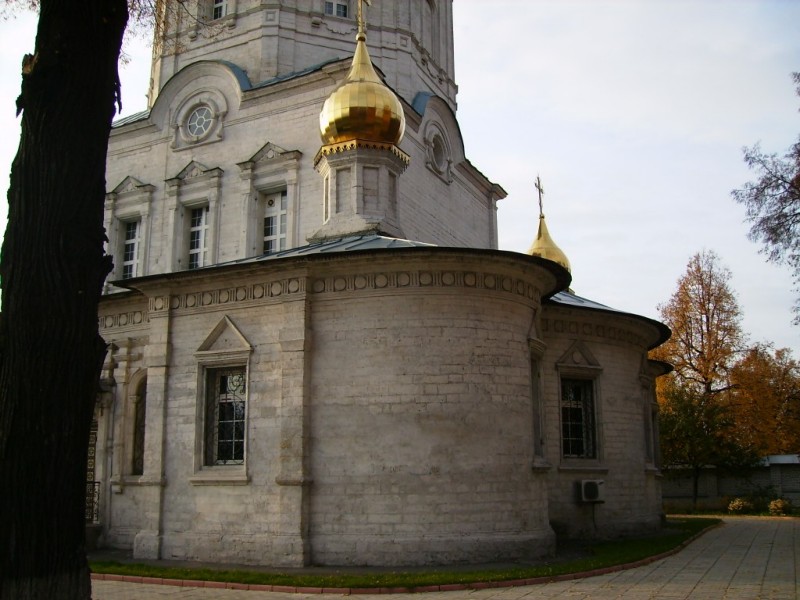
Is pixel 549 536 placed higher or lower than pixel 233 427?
lower

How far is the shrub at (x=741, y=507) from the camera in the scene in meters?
22.0

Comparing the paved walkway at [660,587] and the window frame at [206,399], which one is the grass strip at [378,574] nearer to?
the paved walkway at [660,587]

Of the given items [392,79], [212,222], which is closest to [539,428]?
[212,222]

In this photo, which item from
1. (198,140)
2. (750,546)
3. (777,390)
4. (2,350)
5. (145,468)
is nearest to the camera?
(2,350)

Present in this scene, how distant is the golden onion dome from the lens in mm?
13984

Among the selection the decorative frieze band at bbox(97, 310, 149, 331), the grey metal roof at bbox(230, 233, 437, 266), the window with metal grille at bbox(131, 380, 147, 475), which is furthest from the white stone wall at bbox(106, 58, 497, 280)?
the window with metal grille at bbox(131, 380, 147, 475)

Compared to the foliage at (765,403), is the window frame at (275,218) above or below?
above

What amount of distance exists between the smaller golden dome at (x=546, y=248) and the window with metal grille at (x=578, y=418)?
A: 8055 mm

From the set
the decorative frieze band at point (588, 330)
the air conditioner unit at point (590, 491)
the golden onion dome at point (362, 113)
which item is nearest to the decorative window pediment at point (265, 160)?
the golden onion dome at point (362, 113)

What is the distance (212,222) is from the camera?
17922 mm

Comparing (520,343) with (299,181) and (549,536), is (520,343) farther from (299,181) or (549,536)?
(299,181)

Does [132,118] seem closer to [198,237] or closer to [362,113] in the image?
[198,237]

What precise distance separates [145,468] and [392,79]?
1162cm

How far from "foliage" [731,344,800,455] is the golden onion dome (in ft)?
54.5
